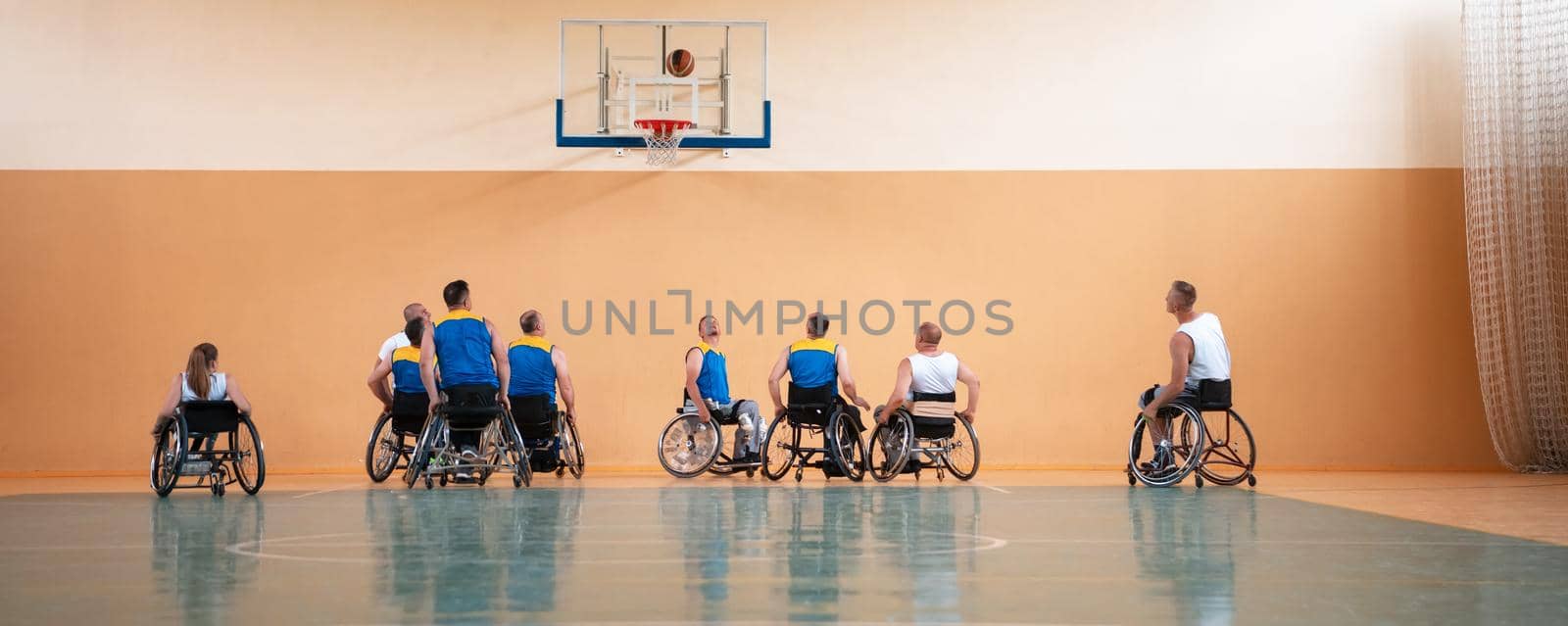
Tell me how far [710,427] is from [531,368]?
1.09 metres

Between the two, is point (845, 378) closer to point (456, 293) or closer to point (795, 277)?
point (795, 277)

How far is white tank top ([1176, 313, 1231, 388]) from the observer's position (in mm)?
6883

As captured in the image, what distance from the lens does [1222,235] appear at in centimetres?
914

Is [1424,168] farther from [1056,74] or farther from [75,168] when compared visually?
[75,168]

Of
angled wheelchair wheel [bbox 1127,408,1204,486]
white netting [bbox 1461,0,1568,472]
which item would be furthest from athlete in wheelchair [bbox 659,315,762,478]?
white netting [bbox 1461,0,1568,472]

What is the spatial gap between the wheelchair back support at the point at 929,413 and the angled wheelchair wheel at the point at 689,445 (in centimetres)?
117

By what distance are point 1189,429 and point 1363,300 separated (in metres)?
2.65

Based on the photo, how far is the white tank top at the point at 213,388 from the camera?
21.4 ft

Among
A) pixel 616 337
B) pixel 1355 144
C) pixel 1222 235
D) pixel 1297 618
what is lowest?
pixel 1297 618

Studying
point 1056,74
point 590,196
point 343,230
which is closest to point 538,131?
point 590,196

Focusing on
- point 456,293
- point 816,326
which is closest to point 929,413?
point 816,326

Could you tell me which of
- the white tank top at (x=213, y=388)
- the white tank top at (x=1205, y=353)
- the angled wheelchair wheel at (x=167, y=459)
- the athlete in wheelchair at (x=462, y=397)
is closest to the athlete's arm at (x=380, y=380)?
the athlete in wheelchair at (x=462, y=397)

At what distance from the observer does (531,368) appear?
744 cm

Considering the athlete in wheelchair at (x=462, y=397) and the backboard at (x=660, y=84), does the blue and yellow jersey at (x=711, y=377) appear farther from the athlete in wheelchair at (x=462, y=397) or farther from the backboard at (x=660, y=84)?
the backboard at (x=660, y=84)
